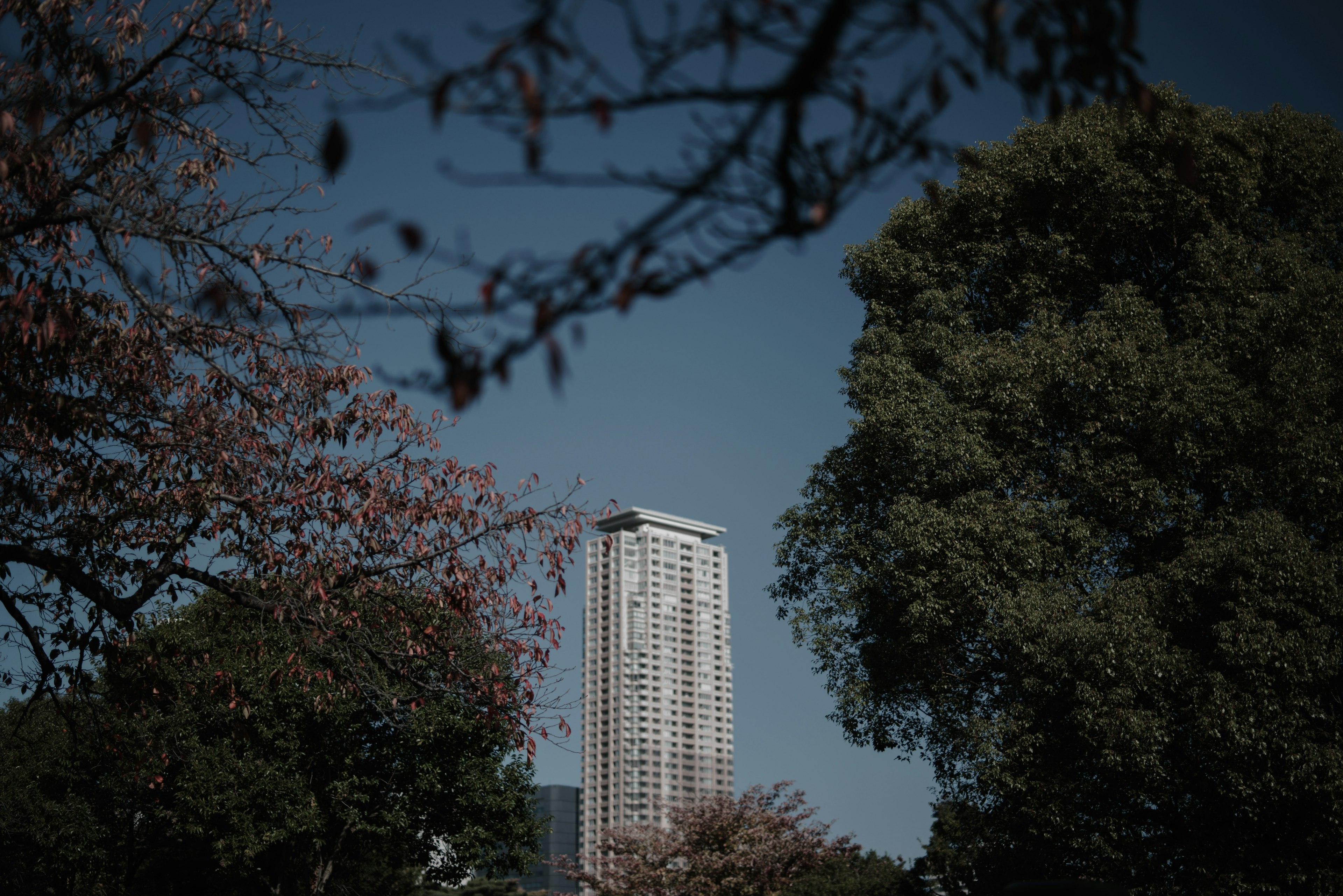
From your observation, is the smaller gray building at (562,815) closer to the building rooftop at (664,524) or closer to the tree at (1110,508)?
the building rooftop at (664,524)

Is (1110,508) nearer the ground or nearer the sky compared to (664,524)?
nearer the ground

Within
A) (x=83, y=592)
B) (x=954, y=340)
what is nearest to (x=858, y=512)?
(x=954, y=340)

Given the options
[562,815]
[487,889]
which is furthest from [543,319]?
[562,815]

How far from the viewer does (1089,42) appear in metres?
2.80

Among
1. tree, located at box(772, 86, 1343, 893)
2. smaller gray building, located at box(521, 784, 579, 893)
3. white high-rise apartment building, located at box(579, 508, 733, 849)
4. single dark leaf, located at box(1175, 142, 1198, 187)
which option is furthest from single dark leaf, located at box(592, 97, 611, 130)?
smaller gray building, located at box(521, 784, 579, 893)

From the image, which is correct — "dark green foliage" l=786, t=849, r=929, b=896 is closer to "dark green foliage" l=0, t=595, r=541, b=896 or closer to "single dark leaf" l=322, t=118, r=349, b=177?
"dark green foliage" l=0, t=595, r=541, b=896

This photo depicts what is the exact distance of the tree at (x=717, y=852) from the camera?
1035 inches

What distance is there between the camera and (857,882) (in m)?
25.1

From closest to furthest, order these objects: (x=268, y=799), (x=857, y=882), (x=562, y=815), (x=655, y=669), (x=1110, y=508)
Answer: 1. (x=1110, y=508)
2. (x=268, y=799)
3. (x=857, y=882)
4. (x=655, y=669)
5. (x=562, y=815)

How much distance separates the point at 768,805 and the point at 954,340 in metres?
18.9

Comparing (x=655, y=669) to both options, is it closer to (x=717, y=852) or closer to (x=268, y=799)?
(x=717, y=852)

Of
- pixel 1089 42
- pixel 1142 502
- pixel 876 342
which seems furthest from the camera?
pixel 876 342

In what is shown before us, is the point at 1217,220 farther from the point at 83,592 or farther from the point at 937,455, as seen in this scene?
the point at 83,592

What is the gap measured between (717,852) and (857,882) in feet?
12.6
